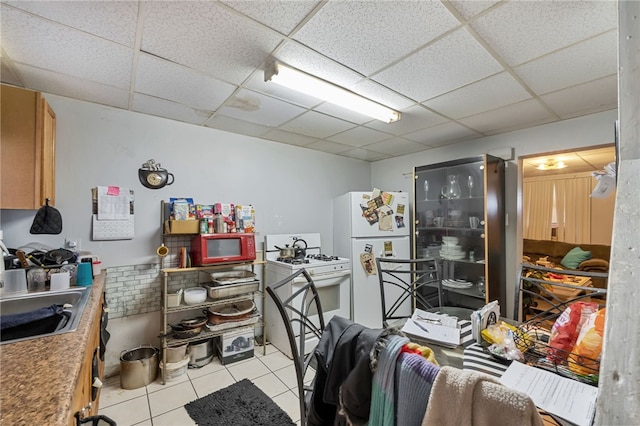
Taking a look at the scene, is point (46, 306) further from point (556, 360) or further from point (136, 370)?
point (556, 360)

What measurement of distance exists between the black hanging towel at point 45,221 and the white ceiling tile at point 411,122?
2.78 metres

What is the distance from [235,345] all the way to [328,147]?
2.56 m

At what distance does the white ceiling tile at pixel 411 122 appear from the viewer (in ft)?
8.18

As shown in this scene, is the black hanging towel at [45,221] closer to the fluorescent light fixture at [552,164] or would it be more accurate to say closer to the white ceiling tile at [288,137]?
the white ceiling tile at [288,137]

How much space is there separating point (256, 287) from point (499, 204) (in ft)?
9.02

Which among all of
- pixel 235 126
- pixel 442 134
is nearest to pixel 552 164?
pixel 442 134

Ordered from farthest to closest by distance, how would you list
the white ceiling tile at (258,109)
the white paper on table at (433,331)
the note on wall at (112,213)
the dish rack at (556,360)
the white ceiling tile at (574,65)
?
the note on wall at (112,213)
the white ceiling tile at (258,109)
the white ceiling tile at (574,65)
the white paper on table at (433,331)
the dish rack at (556,360)

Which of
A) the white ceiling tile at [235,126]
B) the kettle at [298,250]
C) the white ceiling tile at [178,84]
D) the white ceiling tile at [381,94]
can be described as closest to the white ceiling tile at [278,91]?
the white ceiling tile at [178,84]

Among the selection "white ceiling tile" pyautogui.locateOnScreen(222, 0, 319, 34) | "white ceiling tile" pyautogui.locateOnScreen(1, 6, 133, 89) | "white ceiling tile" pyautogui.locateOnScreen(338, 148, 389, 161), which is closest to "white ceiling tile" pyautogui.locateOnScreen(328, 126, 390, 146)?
"white ceiling tile" pyautogui.locateOnScreen(338, 148, 389, 161)

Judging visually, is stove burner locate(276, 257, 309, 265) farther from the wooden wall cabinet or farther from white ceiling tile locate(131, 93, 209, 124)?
the wooden wall cabinet

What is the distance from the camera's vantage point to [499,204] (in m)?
3.01

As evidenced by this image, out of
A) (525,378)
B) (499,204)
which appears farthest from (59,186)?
(499,204)

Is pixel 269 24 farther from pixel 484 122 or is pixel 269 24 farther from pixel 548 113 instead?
pixel 548 113

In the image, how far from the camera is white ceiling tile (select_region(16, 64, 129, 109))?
183 centimetres
